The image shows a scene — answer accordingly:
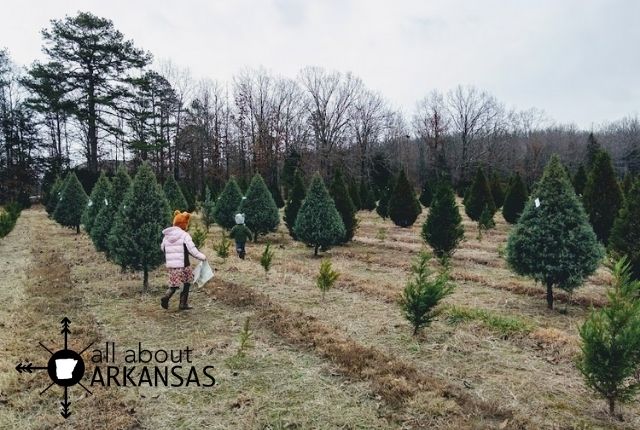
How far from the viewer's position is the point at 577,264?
8.68 meters

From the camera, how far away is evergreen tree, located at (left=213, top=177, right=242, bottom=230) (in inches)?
798

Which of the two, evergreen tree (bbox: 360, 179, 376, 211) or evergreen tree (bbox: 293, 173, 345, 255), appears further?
evergreen tree (bbox: 360, 179, 376, 211)

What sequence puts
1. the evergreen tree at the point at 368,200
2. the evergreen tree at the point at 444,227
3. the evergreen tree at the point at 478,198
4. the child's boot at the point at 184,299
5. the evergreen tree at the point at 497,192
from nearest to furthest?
the child's boot at the point at 184,299 → the evergreen tree at the point at 444,227 → the evergreen tree at the point at 478,198 → the evergreen tree at the point at 497,192 → the evergreen tree at the point at 368,200

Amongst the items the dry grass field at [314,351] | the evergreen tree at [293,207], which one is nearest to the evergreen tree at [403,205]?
the evergreen tree at [293,207]

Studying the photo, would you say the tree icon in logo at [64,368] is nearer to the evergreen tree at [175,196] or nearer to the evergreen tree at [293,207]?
the evergreen tree at [293,207]

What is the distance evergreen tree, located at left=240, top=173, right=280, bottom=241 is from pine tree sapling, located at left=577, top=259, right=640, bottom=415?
14388 millimetres

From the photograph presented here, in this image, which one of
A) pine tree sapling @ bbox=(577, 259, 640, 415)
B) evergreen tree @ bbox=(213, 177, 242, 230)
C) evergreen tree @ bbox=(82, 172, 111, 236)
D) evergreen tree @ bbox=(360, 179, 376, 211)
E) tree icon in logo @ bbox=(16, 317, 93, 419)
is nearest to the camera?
pine tree sapling @ bbox=(577, 259, 640, 415)

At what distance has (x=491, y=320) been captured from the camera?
7293 mm

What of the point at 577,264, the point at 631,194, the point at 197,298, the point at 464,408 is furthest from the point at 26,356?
the point at 631,194

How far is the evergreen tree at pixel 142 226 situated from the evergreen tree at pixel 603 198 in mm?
13873

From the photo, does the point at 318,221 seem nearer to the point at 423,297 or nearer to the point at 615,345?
the point at 423,297

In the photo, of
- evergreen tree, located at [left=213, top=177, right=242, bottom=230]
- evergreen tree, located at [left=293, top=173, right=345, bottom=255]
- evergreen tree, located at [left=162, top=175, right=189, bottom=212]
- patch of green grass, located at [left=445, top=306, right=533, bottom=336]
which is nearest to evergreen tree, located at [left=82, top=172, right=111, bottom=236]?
evergreen tree, located at [left=213, top=177, right=242, bottom=230]

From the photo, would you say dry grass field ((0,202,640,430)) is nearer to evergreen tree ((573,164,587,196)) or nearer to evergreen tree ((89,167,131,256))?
evergreen tree ((89,167,131,256))

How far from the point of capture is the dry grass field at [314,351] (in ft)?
14.9
